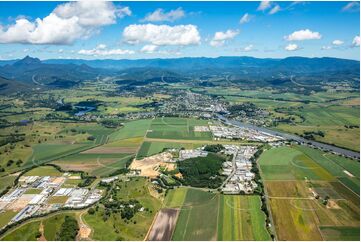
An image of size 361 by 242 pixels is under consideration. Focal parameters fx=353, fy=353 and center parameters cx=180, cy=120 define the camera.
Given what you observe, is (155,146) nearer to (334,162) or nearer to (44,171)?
(44,171)

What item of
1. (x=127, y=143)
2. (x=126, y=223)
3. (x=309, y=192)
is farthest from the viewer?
(x=127, y=143)

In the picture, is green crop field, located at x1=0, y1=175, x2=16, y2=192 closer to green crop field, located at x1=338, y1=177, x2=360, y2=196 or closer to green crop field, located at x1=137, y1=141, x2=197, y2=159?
green crop field, located at x1=137, y1=141, x2=197, y2=159

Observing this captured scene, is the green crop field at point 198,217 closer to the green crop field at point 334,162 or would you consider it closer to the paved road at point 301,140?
the green crop field at point 334,162

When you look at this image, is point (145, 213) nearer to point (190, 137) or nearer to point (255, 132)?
point (190, 137)

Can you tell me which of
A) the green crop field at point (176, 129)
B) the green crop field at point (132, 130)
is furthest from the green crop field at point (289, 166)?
the green crop field at point (132, 130)

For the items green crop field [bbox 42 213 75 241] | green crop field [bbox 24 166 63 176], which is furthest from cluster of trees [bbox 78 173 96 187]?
green crop field [bbox 42 213 75 241]

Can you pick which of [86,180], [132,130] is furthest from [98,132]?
[86,180]

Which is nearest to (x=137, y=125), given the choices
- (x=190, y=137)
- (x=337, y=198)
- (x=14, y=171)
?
(x=190, y=137)
